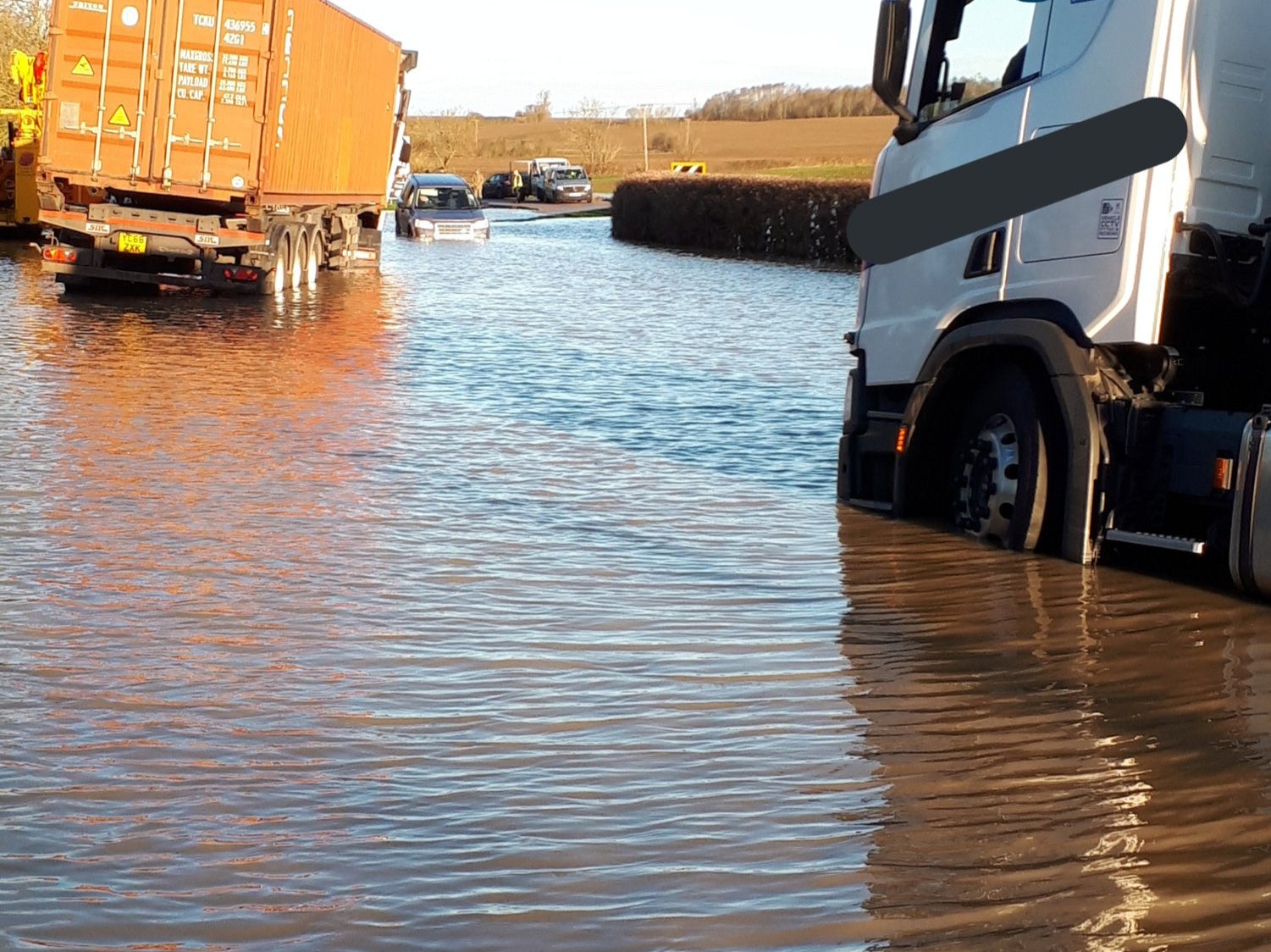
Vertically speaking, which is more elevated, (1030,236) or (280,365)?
(1030,236)

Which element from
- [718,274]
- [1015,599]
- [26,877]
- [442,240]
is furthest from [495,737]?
[442,240]

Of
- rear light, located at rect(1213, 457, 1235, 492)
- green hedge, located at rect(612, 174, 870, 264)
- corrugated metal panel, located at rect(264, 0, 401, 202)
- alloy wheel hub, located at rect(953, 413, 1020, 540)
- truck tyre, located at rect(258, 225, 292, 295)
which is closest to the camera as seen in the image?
rear light, located at rect(1213, 457, 1235, 492)

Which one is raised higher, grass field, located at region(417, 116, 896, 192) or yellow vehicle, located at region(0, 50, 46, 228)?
grass field, located at region(417, 116, 896, 192)

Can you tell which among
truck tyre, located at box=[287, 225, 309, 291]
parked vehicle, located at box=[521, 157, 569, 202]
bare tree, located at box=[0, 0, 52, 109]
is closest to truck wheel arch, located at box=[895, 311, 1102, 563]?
truck tyre, located at box=[287, 225, 309, 291]

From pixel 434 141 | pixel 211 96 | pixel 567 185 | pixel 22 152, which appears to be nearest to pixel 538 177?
pixel 567 185

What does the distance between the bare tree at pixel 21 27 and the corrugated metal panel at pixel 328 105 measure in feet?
62.8

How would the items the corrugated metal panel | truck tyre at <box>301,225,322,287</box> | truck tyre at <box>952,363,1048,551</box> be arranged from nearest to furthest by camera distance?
truck tyre at <box>952,363,1048,551</box>, the corrugated metal panel, truck tyre at <box>301,225,322,287</box>

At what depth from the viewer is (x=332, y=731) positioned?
527 centimetres

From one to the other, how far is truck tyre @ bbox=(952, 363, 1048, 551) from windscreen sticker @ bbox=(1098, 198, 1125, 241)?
0.82 m

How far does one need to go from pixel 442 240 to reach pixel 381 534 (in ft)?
107

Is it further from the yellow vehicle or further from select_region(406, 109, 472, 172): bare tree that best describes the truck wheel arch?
select_region(406, 109, 472, 172): bare tree

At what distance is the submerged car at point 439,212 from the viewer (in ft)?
132

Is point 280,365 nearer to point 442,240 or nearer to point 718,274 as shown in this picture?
point 718,274

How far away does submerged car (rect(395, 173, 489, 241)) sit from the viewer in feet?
132
